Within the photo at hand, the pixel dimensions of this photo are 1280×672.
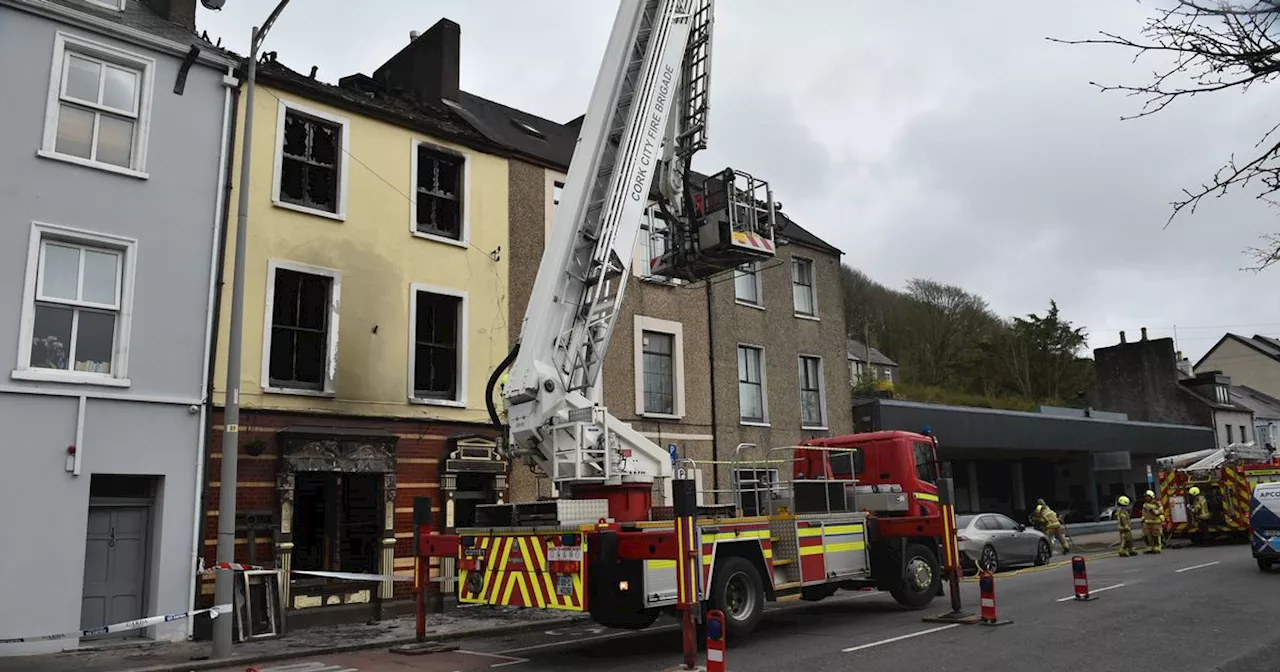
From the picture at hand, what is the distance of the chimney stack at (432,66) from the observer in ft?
62.6

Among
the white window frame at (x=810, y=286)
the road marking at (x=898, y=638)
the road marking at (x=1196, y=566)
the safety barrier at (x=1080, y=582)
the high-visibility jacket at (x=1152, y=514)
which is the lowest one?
the road marking at (x=898, y=638)

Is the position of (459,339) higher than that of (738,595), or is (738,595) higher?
(459,339)

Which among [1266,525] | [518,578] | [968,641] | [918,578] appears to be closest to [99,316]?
[518,578]

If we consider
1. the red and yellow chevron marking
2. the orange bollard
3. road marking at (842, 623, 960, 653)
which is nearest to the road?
road marking at (842, 623, 960, 653)

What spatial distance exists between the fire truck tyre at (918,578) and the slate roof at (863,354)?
1788 inches

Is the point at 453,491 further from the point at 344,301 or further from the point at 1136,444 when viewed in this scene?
the point at 1136,444

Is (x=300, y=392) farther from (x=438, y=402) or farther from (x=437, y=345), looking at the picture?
(x=437, y=345)

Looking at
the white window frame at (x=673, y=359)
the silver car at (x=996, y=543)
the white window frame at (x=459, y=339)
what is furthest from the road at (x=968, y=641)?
the white window frame at (x=673, y=359)

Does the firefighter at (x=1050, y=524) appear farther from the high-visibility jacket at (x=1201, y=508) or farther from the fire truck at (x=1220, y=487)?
the high-visibility jacket at (x=1201, y=508)

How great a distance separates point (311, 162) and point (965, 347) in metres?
51.1

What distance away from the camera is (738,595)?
10961mm

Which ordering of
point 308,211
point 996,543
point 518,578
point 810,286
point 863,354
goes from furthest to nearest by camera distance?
point 863,354 < point 810,286 < point 996,543 < point 308,211 < point 518,578

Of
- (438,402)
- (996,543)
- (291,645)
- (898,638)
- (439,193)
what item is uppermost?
(439,193)

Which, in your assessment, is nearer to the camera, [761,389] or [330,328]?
[330,328]
